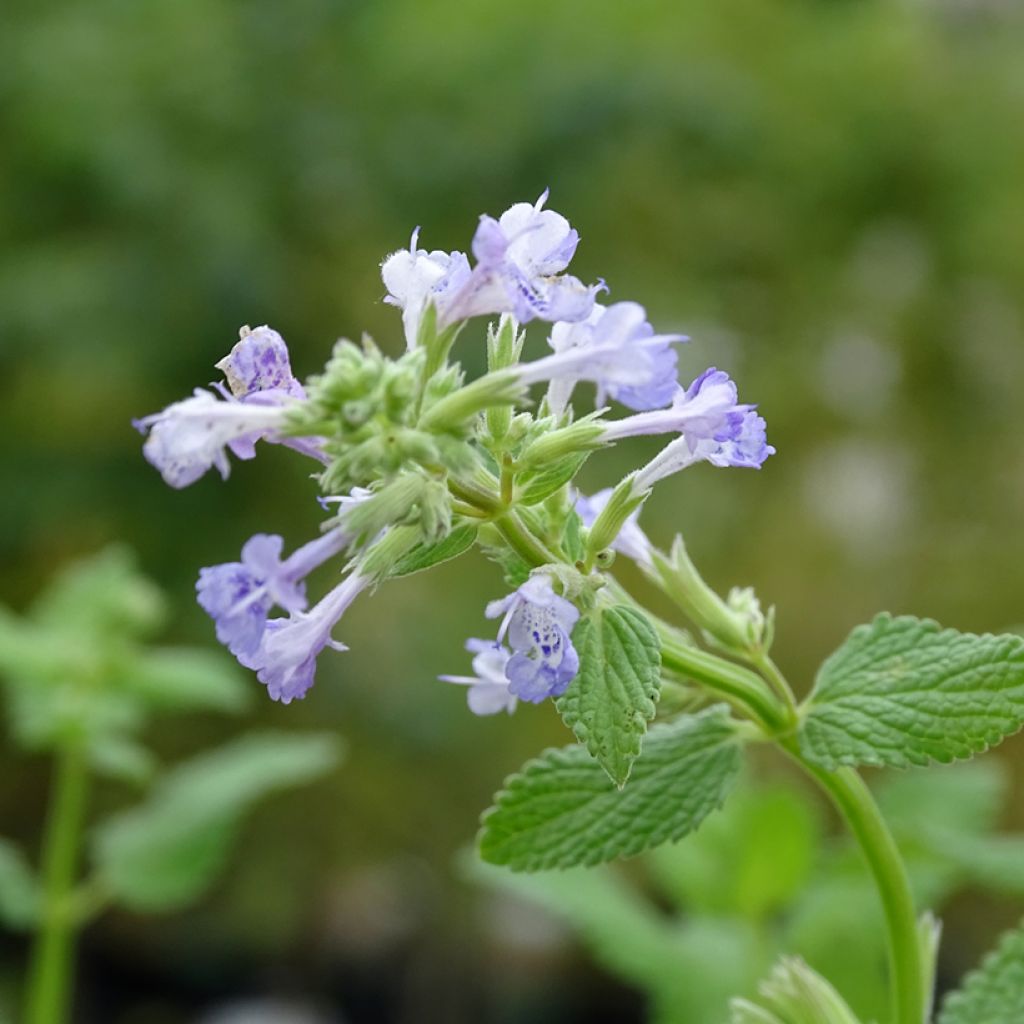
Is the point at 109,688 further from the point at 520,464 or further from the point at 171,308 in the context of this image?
the point at 171,308

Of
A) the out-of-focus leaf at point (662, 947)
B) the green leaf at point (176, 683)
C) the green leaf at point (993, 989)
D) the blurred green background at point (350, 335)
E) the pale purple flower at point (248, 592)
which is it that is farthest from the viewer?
the blurred green background at point (350, 335)

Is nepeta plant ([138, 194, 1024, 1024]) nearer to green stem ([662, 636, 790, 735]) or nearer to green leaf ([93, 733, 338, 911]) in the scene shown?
green stem ([662, 636, 790, 735])

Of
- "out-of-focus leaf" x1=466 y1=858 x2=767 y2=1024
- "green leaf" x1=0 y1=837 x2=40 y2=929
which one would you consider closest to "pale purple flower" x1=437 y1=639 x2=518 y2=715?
"out-of-focus leaf" x1=466 y1=858 x2=767 y2=1024

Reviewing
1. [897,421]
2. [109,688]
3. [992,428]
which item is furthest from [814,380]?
[109,688]

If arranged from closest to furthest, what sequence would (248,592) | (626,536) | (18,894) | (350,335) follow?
(248,592), (626,536), (18,894), (350,335)

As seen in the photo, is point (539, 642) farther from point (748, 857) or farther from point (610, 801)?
point (748, 857)

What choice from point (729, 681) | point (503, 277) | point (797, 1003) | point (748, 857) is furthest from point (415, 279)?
point (748, 857)

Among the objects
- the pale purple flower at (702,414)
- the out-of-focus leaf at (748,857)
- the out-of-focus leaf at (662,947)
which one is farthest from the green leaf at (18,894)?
the pale purple flower at (702,414)

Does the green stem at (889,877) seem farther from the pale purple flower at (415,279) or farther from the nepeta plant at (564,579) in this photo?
the pale purple flower at (415,279)
